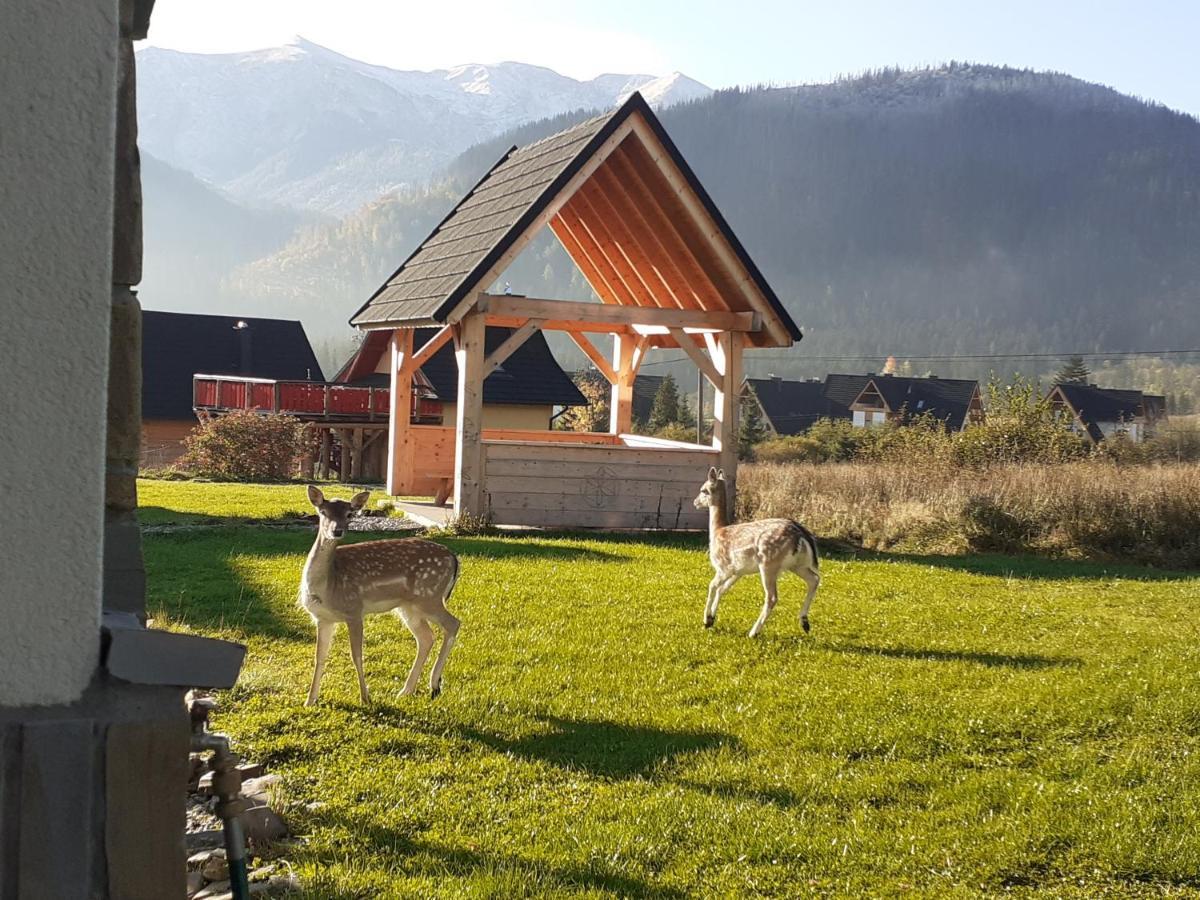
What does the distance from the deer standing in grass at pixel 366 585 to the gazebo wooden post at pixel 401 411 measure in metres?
13.2

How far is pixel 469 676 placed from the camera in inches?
340

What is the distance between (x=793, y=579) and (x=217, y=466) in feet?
65.6

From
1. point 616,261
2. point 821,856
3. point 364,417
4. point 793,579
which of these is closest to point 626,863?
point 821,856

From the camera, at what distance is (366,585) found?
7.73m

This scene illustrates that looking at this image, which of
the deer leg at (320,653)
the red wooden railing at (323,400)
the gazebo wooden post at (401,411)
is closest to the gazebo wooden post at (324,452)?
the red wooden railing at (323,400)

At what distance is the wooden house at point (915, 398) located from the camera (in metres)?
84.0

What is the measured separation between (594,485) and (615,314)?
267 centimetres

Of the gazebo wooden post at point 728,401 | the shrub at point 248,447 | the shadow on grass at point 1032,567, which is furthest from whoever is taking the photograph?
the shrub at point 248,447

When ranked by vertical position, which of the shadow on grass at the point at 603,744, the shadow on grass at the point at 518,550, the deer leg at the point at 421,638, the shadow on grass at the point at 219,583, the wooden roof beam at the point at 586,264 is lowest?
the shadow on grass at the point at 603,744

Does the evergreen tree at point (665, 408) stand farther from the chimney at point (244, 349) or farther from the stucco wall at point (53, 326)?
the stucco wall at point (53, 326)

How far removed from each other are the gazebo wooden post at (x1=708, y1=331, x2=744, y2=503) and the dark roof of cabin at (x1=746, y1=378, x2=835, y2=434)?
68882 millimetres

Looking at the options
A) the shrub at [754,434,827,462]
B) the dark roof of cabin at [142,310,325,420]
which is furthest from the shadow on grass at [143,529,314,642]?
the shrub at [754,434,827,462]

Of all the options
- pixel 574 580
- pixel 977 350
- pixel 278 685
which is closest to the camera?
pixel 278 685

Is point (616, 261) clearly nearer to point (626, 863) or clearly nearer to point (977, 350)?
point (626, 863)
